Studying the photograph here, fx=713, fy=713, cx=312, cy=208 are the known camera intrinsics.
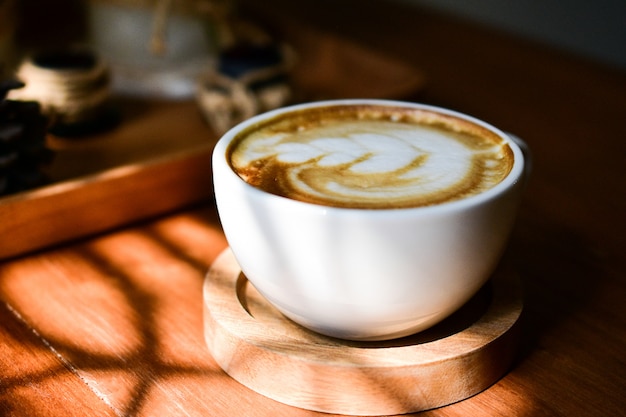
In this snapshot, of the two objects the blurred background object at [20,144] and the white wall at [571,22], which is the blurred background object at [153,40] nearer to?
the blurred background object at [20,144]

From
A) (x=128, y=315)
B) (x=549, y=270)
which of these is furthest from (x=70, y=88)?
(x=549, y=270)

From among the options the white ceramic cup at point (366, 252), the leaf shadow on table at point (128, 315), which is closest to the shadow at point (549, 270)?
the white ceramic cup at point (366, 252)

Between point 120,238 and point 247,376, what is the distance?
297 mm

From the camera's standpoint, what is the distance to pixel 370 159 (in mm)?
573

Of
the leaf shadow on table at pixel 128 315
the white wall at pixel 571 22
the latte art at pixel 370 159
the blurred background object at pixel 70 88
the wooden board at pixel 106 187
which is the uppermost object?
the latte art at pixel 370 159

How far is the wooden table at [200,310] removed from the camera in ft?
1.75

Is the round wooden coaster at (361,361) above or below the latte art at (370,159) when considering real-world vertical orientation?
below

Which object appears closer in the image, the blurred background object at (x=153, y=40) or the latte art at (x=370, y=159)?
the latte art at (x=370, y=159)

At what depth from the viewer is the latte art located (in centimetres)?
52

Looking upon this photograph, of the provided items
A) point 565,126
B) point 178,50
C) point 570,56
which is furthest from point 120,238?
point 570,56

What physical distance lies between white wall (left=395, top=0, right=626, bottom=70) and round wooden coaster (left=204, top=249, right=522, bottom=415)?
1003 mm

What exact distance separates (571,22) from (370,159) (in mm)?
1123

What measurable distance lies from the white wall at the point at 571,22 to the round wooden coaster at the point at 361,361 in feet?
3.29

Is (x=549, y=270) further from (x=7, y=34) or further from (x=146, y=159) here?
(x=7, y=34)
